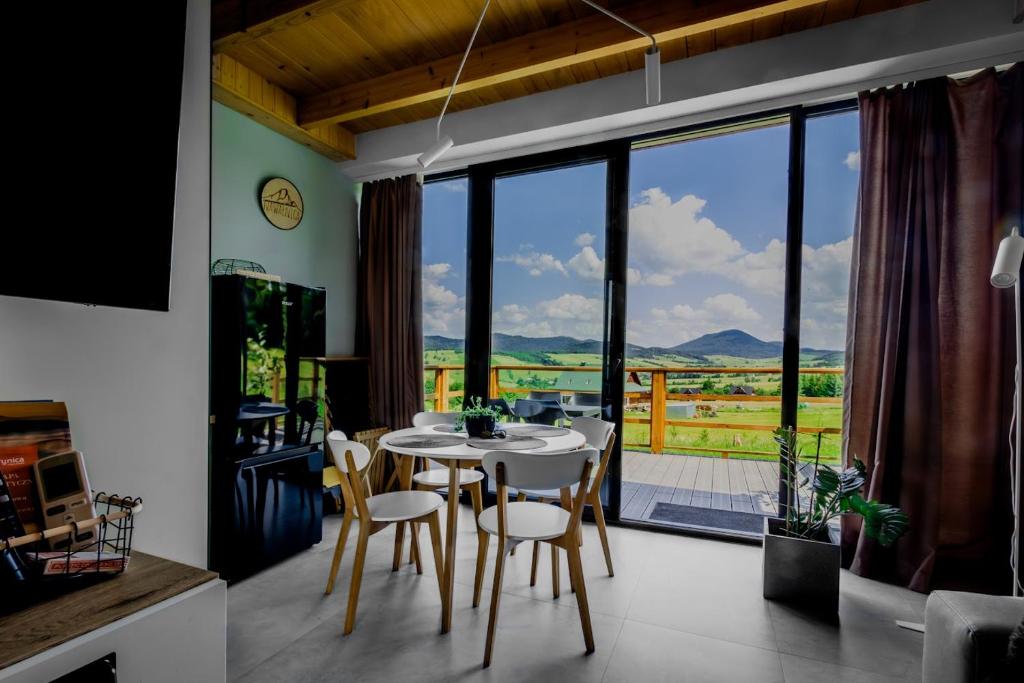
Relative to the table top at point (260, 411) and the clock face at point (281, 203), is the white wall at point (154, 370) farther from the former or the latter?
the clock face at point (281, 203)

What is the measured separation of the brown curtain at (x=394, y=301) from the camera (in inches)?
152

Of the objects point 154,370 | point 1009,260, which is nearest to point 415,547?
point 154,370

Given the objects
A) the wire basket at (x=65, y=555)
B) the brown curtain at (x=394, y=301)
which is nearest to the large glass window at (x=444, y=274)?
Answer: the brown curtain at (x=394, y=301)

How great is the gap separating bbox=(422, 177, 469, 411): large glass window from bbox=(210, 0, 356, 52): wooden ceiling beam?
167 cm

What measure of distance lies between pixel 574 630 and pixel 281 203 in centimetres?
321

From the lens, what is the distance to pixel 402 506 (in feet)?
7.48

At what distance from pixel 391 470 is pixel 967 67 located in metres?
4.29

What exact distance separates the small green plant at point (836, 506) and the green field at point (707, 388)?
545mm

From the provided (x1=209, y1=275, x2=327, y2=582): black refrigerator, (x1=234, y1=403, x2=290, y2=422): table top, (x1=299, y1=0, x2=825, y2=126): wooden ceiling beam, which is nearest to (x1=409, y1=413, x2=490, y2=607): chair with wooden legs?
(x1=209, y1=275, x2=327, y2=582): black refrigerator

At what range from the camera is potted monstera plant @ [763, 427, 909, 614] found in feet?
7.32

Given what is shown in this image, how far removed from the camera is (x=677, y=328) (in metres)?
4.18

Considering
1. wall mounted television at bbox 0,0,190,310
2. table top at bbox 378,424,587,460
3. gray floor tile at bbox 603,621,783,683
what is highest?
wall mounted television at bbox 0,0,190,310

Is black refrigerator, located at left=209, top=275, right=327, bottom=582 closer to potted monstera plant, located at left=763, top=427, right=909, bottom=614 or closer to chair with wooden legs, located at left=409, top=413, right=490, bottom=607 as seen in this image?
chair with wooden legs, located at left=409, top=413, right=490, bottom=607

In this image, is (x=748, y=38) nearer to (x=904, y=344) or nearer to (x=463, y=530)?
(x=904, y=344)
